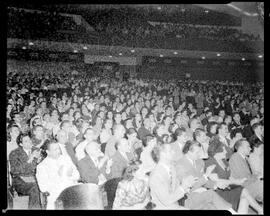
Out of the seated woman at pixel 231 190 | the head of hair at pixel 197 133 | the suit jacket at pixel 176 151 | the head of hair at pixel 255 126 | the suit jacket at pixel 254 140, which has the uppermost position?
the head of hair at pixel 255 126

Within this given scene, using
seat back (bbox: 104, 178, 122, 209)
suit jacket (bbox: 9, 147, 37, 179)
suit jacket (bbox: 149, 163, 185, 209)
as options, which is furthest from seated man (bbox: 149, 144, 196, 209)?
suit jacket (bbox: 9, 147, 37, 179)

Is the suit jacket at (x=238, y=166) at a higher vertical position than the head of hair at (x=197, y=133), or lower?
lower

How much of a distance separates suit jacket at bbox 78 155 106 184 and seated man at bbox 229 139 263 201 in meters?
1.48

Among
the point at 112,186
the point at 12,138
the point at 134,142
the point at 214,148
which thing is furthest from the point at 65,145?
the point at 214,148

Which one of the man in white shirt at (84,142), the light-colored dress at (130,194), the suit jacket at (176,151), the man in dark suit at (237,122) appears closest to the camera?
the light-colored dress at (130,194)

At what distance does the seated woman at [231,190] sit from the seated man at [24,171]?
6.19ft

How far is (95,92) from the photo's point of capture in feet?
13.0

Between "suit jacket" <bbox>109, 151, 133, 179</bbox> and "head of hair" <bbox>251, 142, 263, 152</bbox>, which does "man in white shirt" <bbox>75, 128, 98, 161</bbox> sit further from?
"head of hair" <bbox>251, 142, 263, 152</bbox>

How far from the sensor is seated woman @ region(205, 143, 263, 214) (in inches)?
120

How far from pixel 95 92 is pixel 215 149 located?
5.40 feet

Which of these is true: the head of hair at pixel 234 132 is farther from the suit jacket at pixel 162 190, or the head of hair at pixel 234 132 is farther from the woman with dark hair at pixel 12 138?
the woman with dark hair at pixel 12 138

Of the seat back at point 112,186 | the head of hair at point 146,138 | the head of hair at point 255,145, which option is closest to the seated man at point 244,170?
the head of hair at point 255,145

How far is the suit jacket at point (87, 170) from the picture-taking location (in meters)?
3.29
